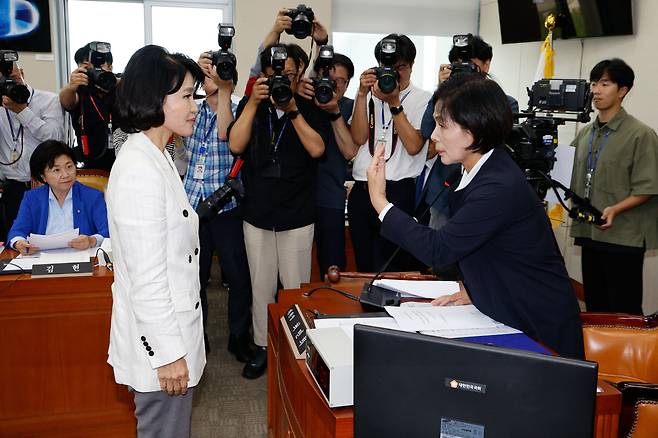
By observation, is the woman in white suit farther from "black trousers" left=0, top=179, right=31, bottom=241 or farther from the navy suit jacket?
"black trousers" left=0, top=179, right=31, bottom=241

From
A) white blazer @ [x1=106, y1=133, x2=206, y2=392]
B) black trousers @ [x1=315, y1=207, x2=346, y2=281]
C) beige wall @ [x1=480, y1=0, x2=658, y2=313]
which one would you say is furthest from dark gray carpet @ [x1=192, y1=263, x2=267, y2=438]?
beige wall @ [x1=480, y1=0, x2=658, y2=313]

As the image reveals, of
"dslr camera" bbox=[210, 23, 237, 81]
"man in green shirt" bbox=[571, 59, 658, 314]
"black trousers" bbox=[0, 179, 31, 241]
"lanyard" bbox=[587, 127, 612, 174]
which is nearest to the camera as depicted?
"dslr camera" bbox=[210, 23, 237, 81]

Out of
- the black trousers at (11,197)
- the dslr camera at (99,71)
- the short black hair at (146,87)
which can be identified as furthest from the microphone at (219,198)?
the black trousers at (11,197)

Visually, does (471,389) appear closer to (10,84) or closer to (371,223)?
(371,223)

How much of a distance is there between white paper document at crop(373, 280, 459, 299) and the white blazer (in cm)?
62

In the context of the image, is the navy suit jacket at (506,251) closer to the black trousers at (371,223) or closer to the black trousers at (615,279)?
the black trousers at (371,223)

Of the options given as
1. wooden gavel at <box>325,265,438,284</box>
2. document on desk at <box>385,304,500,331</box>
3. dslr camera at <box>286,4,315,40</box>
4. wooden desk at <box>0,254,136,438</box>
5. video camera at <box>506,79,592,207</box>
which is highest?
dslr camera at <box>286,4,315,40</box>

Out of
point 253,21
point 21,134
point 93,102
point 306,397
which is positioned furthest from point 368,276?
point 253,21

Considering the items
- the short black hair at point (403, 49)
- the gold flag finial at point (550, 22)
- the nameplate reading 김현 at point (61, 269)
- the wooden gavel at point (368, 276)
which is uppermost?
the gold flag finial at point (550, 22)

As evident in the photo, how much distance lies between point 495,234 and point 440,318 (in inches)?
10.0

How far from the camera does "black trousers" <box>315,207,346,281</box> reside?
119 inches

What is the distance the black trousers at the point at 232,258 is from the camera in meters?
2.88

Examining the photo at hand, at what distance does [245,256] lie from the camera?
3.00 m

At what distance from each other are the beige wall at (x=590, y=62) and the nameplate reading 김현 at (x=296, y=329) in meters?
2.89
